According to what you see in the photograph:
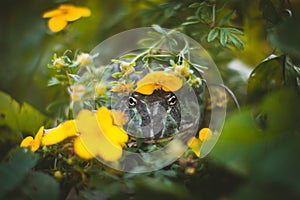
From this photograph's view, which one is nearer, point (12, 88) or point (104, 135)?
point (104, 135)

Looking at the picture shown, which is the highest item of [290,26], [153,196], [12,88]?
[290,26]

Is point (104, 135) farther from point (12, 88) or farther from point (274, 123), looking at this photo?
point (12, 88)

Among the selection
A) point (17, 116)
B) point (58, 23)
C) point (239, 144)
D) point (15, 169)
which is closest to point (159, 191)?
point (239, 144)

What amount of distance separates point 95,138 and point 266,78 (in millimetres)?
306

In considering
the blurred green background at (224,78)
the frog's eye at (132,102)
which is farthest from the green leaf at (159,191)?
the frog's eye at (132,102)

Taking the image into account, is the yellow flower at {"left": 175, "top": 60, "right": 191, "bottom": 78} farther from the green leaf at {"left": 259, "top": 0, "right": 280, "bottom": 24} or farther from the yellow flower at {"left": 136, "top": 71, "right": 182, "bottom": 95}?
the green leaf at {"left": 259, "top": 0, "right": 280, "bottom": 24}

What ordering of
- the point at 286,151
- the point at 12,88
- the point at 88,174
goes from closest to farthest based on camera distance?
1. the point at 286,151
2. the point at 88,174
3. the point at 12,88

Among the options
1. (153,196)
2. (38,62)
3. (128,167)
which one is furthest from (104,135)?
(38,62)

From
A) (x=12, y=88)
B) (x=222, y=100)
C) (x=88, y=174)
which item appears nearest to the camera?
(x=88, y=174)

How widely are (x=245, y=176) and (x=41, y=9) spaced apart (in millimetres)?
679

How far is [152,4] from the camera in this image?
34.0 inches

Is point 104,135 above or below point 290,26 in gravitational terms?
below

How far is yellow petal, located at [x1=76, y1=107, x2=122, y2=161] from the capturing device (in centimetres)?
48

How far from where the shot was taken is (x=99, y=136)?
0.50 m
